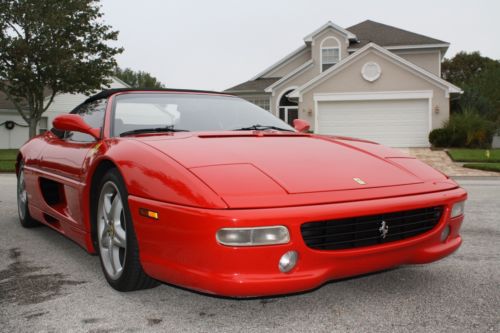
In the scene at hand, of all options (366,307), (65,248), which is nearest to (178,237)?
(366,307)

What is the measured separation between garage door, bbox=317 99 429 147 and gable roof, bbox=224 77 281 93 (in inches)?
264

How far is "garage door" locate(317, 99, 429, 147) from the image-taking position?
21.3 metres

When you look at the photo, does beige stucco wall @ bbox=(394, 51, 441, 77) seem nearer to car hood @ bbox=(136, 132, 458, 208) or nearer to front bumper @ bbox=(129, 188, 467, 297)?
car hood @ bbox=(136, 132, 458, 208)

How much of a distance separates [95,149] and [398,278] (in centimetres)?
214

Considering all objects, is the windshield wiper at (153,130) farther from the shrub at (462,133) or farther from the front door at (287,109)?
the front door at (287,109)

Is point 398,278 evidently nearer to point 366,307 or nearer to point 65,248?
point 366,307

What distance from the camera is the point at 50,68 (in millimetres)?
24594

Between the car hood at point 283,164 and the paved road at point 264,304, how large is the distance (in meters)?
0.65

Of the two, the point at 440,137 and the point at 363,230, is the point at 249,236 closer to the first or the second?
the point at 363,230

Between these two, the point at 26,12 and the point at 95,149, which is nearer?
the point at 95,149

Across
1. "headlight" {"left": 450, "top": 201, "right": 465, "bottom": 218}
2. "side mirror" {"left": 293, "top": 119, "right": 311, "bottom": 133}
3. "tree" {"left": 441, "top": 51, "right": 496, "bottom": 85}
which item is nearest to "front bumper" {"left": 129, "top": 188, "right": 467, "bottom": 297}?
"headlight" {"left": 450, "top": 201, "right": 465, "bottom": 218}

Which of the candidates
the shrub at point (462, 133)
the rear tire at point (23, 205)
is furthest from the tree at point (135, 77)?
the rear tire at point (23, 205)

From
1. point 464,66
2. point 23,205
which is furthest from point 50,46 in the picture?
point 464,66

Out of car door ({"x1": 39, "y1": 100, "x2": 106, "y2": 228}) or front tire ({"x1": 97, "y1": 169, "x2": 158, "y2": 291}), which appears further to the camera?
car door ({"x1": 39, "y1": 100, "x2": 106, "y2": 228})
